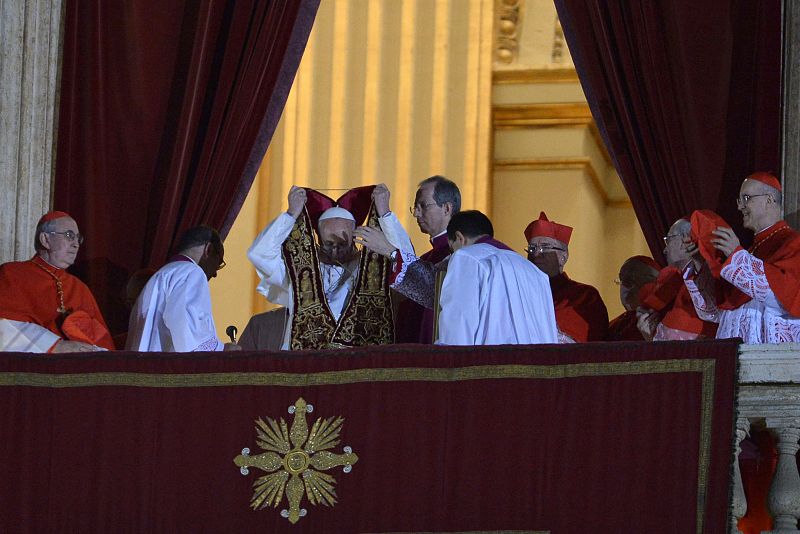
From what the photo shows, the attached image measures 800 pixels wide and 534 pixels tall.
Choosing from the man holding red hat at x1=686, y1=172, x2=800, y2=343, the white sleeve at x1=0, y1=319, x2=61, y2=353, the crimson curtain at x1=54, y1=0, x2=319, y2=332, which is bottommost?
the white sleeve at x1=0, y1=319, x2=61, y2=353

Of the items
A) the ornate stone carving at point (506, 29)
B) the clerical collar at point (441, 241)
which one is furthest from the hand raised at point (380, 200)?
the ornate stone carving at point (506, 29)

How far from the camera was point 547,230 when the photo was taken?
7234mm

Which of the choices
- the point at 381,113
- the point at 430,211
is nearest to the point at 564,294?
the point at 430,211

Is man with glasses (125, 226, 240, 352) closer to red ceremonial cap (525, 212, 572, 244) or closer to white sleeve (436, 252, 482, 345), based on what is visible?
white sleeve (436, 252, 482, 345)

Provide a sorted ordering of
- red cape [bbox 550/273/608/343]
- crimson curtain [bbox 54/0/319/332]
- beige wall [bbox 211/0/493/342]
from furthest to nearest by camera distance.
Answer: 1. beige wall [bbox 211/0/493/342]
2. crimson curtain [bbox 54/0/319/332]
3. red cape [bbox 550/273/608/343]

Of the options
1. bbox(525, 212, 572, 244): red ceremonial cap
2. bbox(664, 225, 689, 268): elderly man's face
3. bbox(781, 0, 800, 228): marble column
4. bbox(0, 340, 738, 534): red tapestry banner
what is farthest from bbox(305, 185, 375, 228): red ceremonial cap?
bbox(781, 0, 800, 228): marble column

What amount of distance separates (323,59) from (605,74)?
7.39ft

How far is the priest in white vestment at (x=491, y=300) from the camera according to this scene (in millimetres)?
5992

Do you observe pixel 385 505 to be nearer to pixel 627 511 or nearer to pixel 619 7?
pixel 627 511

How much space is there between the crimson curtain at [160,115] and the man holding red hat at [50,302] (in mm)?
625

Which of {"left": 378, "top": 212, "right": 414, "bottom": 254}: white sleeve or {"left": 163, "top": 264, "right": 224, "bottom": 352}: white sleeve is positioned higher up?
{"left": 378, "top": 212, "right": 414, "bottom": 254}: white sleeve

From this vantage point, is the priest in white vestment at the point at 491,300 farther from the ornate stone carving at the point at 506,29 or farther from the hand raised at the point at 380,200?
the ornate stone carving at the point at 506,29

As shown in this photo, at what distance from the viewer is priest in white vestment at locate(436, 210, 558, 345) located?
5.99m

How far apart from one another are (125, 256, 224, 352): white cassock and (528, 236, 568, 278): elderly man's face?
144cm
